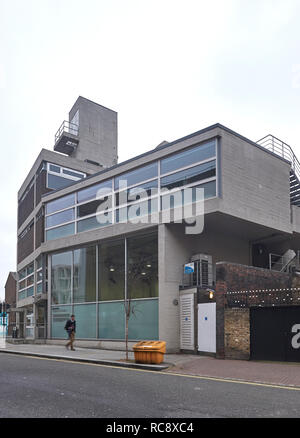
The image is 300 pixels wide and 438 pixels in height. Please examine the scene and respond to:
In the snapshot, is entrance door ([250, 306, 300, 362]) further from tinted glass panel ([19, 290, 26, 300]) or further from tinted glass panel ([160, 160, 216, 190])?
tinted glass panel ([19, 290, 26, 300])

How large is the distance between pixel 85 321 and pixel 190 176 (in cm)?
956

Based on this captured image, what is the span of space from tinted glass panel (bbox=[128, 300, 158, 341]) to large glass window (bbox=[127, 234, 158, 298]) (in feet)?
1.29

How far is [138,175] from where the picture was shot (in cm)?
2245

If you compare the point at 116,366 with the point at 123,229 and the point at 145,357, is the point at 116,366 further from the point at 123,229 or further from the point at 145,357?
the point at 123,229

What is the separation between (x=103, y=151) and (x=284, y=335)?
98.3 ft

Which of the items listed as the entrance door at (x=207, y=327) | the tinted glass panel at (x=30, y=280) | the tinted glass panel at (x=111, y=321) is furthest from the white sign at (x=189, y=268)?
the tinted glass panel at (x=30, y=280)

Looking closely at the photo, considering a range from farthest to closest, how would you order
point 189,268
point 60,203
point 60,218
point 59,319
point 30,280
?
point 30,280 < point 60,203 < point 60,218 < point 59,319 < point 189,268

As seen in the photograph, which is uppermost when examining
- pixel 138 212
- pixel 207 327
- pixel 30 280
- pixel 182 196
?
pixel 182 196

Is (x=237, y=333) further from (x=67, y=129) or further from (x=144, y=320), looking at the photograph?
(x=67, y=129)

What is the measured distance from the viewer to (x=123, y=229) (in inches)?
879

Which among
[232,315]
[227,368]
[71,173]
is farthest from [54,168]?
[227,368]

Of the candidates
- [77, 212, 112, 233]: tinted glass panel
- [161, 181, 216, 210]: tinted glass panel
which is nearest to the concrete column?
[161, 181, 216, 210]: tinted glass panel

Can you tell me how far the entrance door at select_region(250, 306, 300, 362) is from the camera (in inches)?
588

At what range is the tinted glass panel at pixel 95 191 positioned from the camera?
2425 centimetres
